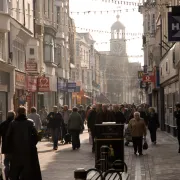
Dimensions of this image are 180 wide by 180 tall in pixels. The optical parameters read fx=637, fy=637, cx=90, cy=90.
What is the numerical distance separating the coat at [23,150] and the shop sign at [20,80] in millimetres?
25133

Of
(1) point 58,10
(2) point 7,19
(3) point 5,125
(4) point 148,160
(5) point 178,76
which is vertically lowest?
(4) point 148,160

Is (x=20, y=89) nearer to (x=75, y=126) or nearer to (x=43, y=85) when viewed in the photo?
(x=43, y=85)

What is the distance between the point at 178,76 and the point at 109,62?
120269 millimetres

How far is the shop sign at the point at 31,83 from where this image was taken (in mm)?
41469

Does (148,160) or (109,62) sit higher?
(109,62)

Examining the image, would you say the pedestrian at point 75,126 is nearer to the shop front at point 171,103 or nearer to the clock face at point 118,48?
the shop front at point 171,103

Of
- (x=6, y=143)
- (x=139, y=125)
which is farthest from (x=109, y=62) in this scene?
(x=6, y=143)

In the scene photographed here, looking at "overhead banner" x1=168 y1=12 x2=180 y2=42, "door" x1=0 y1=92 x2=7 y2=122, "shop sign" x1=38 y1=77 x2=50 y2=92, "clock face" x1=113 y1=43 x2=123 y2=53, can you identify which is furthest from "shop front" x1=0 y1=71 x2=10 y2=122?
"clock face" x1=113 y1=43 x2=123 y2=53

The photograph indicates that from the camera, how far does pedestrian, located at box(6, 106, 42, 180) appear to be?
12.4 metres

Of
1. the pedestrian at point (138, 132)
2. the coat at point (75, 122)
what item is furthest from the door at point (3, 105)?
the pedestrian at point (138, 132)

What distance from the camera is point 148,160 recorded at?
20.3 m

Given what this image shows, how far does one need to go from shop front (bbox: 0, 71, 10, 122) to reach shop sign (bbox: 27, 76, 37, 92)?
18.3ft

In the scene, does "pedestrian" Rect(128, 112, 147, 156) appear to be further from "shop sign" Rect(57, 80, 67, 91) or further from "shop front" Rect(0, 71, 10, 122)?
"shop sign" Rect(57, 80, 67, 91)

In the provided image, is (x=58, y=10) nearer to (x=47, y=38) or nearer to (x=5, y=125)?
(x=47, y=38)
